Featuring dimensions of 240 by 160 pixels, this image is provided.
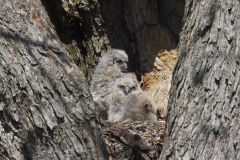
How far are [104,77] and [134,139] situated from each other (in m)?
1.57

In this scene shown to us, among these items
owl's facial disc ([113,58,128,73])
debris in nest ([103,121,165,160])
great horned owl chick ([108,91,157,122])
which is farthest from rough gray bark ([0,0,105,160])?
owl's facial disc ([113,58,128,73])

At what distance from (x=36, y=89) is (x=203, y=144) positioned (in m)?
0.94

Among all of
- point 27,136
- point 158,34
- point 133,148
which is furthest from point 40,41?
point 158,34

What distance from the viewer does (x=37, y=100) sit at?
3.73m

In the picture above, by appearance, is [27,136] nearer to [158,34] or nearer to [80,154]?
[80,154]

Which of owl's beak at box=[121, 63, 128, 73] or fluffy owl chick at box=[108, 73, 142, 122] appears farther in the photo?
owl's beak at box=[121, 63, 128, 73]

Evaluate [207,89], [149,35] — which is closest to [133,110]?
[149,35]

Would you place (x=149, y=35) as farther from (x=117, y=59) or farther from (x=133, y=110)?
(x=133, y=110)

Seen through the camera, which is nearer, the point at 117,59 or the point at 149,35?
the point at 117,59

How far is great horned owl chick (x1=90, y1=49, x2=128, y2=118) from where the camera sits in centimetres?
735

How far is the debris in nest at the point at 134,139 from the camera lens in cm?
560

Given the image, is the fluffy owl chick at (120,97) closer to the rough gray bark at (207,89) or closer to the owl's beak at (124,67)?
the owl's beak at (124,67)

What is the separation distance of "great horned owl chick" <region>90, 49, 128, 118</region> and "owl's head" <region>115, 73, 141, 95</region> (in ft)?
0.28

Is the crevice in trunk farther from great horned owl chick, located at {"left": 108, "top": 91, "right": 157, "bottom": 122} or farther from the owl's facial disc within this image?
great horned owl chick, located at {"left": 108, "top": 91, "right": 157, "bottom": 122}
